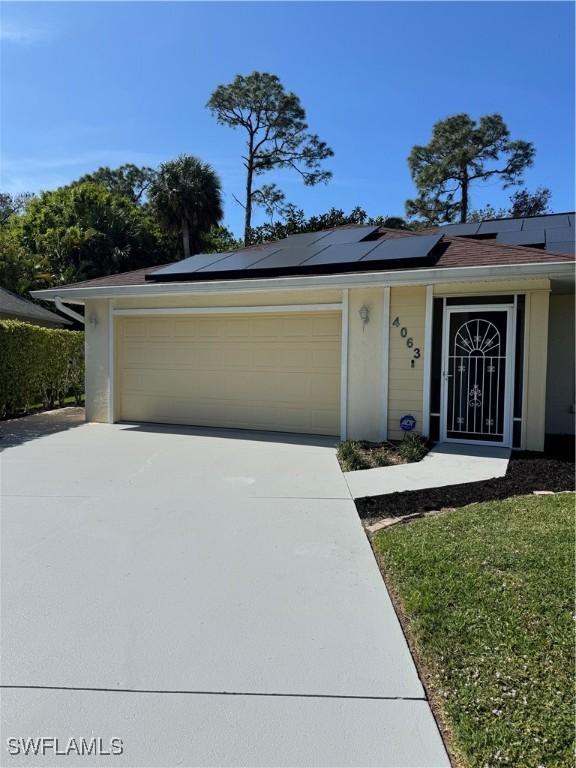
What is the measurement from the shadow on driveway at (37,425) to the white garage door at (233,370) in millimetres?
1247

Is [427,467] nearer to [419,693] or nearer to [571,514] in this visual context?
[571,514]

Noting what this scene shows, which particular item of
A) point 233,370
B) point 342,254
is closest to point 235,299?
point 233,370

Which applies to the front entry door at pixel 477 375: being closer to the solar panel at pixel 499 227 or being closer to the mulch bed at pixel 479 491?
the mulch bed at pixel 479 491

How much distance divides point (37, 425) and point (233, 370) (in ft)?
14.1

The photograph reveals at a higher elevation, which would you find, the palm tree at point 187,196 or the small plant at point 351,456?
the palm tree at point 187,196

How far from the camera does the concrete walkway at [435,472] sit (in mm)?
5848

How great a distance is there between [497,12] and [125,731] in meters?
10.3

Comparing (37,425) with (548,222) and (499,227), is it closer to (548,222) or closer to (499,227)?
(499,227)

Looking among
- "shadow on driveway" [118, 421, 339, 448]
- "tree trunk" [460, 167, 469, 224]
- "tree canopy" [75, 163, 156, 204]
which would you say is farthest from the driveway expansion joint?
"tree canopy" [75, 163, 156, 204]

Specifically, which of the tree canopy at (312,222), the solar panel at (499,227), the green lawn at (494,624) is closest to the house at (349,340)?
the solar panel at (499,227)

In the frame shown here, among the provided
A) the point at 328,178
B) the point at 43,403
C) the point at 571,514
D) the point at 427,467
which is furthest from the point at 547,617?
the point at 328,178

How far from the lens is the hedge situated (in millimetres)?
11305

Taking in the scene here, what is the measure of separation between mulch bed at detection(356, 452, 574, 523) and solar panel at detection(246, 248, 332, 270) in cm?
471

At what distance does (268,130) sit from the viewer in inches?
1148
